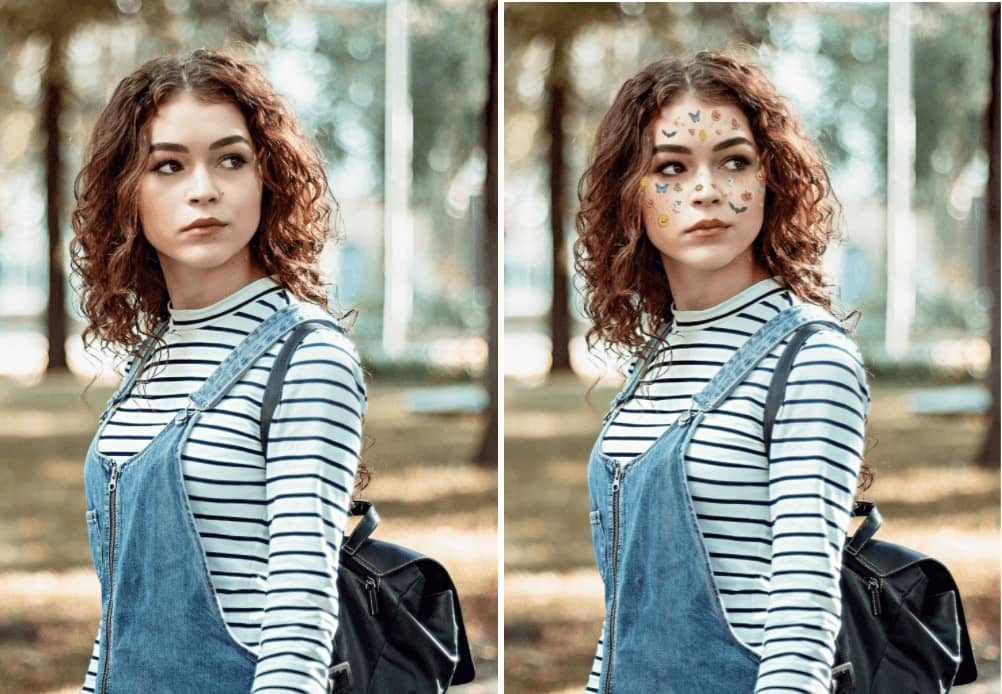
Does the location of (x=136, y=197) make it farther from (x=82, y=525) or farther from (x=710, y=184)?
(x=82, y=525)

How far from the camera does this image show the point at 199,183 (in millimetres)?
2012

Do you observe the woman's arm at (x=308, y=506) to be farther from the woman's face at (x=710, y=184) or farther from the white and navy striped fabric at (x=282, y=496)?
the woman's face at (x=710, y=184)

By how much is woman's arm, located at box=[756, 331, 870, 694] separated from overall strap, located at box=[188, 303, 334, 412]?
0.72m

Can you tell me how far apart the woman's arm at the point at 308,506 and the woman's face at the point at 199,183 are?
27 cm

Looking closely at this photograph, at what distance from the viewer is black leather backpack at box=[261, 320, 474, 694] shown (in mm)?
2096

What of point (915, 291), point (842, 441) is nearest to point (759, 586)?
point (842, 441)

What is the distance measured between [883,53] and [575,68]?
2507 mm

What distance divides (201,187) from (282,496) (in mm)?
520

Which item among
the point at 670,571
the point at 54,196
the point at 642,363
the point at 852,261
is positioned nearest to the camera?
the point at 670,571

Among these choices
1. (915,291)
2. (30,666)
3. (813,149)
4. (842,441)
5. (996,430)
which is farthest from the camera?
(915,291)

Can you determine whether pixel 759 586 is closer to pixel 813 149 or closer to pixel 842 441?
pixel 842 441

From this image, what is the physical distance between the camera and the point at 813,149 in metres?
2.23

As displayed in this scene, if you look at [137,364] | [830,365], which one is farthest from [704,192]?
[137,364]

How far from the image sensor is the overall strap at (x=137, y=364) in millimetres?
2137
